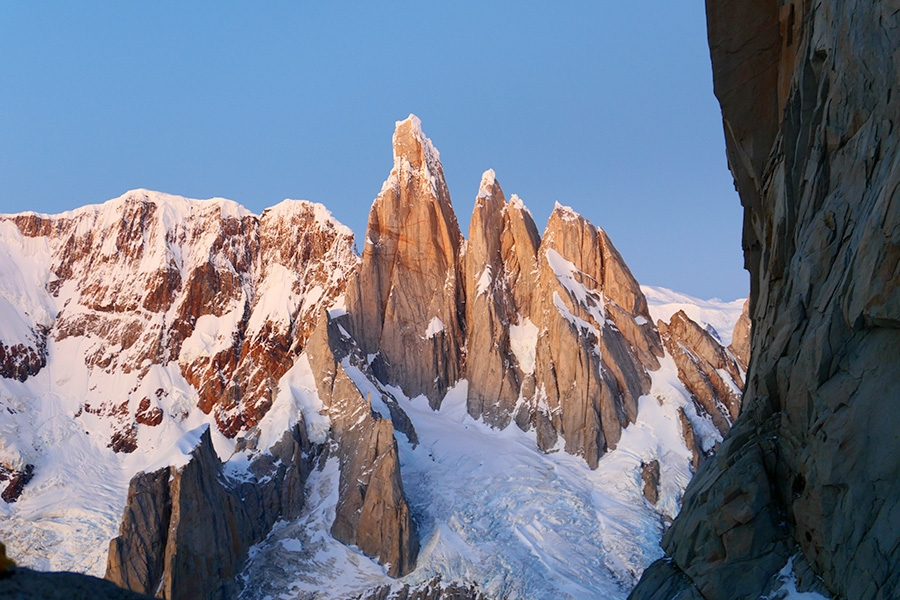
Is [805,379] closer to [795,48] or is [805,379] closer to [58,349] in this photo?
[795,48]

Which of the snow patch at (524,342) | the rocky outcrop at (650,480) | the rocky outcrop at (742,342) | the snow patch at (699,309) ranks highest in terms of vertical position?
the snow patch at (699,309)

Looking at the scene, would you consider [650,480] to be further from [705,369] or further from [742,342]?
[742,342]

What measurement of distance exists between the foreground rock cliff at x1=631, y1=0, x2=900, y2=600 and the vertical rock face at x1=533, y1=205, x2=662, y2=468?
63.3 metres

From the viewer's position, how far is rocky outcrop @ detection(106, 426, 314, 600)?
70.6m

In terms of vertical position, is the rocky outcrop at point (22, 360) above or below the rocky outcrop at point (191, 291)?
below

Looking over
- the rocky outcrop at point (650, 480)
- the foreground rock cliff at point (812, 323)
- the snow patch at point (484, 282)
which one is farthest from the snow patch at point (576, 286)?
the foreground rock cliff at point (812, 323)

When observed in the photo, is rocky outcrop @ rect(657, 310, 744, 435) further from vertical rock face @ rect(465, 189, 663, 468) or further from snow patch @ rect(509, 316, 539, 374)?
snow patch @ rect(509, 316, 539, 374)

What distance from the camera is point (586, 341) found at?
93.6m

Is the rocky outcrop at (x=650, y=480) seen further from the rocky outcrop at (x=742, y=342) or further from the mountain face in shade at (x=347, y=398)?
the rocky outcrop at (x=742, y=342)

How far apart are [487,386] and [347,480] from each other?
74.8 feet

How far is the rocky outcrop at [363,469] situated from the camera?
74.2m

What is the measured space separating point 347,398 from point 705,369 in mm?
41395

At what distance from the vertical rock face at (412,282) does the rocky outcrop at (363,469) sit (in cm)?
960

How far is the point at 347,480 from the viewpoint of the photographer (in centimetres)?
8069
